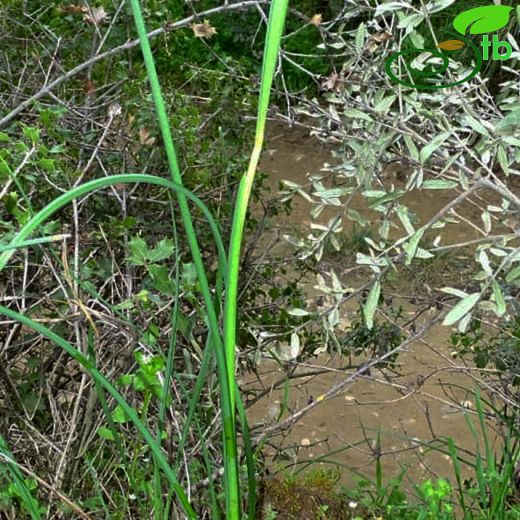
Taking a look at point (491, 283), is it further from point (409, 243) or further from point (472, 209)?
point (472, 209)

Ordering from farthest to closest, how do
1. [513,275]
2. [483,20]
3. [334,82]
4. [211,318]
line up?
[483,20] → [334,82] → [513,275] → [211,318]

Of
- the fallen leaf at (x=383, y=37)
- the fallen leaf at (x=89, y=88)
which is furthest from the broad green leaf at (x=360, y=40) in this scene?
the fallen leaf at (x=89, y=88)

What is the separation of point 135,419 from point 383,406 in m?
2.54

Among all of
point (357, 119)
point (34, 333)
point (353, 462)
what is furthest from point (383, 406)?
point (34, 333)

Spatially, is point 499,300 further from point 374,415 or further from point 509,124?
point 374,415

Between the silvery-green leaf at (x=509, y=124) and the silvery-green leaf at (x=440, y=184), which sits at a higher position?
the silvery-green leaf at (x=509, y=124)

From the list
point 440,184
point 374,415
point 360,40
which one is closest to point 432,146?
point 440,184

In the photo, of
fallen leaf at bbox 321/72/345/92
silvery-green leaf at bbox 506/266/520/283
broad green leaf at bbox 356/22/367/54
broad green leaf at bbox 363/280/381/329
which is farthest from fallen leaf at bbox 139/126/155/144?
silvery-green leaf at bbox 506/266/520/283

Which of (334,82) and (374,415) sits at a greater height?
(334,82)

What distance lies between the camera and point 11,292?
2.14 metres

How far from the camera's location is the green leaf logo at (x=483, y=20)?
7.51 feet

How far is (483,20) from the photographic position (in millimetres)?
2346

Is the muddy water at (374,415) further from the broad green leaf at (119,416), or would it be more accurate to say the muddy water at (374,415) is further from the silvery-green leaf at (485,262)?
the broad green leaf at (119,416)

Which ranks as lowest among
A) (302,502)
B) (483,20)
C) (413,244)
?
(302,502)
